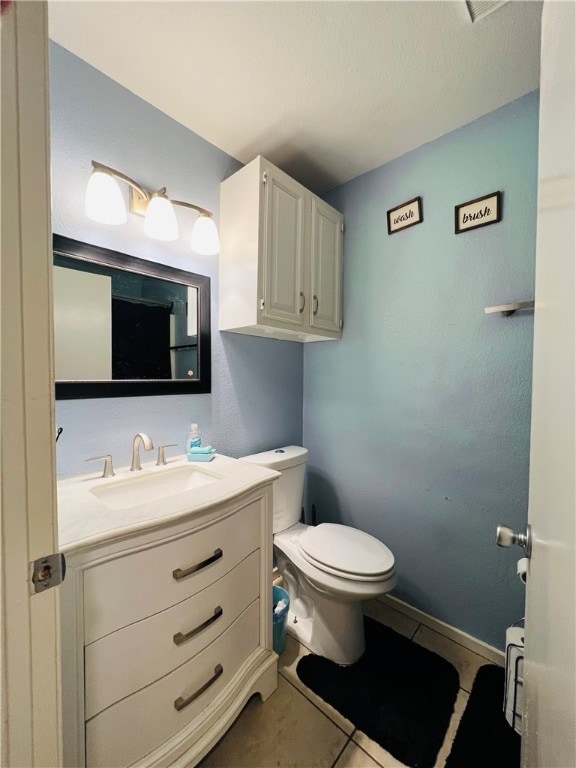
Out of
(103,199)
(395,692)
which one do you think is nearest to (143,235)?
(103,199)

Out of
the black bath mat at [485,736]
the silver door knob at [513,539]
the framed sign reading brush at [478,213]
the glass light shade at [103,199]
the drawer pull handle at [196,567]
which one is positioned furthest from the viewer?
the framed sign reading brush at [478,213]

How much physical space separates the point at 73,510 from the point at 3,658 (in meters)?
0.41

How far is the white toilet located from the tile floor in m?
0.21

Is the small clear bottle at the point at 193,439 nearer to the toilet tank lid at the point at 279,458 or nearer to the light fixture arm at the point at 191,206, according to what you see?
the toilet tank lid at the point at 279,458

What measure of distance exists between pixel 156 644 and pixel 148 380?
2.99ft

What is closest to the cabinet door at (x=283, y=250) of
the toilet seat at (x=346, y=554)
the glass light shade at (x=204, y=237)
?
the glass light shade at (x=204, y=237)

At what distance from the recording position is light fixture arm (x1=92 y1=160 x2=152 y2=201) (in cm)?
105

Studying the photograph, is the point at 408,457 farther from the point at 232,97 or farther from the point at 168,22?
the point at 168,22

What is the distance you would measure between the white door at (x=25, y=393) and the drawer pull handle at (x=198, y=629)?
356 mm

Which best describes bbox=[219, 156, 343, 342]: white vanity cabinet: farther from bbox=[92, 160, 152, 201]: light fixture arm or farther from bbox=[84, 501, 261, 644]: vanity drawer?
bbox=[84, 501, 261, 644]: vanity drawer

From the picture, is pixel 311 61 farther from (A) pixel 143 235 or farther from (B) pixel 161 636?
(B) pixel 161 636

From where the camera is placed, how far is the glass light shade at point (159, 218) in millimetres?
1192

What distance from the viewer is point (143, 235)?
1250 mm

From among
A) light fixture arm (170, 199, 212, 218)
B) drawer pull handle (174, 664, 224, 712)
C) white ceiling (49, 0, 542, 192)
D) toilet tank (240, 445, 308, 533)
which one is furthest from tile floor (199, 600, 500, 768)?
white ceiling (49, 0, 542, 192)
